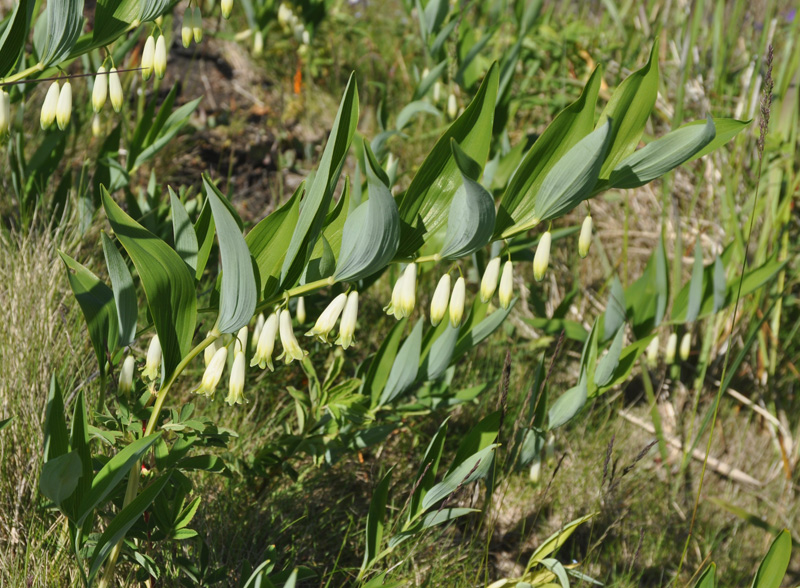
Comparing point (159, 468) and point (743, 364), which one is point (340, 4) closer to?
point (743, 364)

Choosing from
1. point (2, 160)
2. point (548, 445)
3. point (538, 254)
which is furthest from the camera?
point (2, 160)

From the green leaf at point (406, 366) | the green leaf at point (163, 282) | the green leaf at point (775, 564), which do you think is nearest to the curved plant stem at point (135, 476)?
the green leaf at point (163, 282)

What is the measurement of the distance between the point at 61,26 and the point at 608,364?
120cm

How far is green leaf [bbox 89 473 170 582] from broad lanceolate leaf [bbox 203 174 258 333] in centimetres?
23

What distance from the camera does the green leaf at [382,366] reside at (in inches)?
61.2

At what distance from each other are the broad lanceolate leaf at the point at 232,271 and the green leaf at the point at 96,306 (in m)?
0.19

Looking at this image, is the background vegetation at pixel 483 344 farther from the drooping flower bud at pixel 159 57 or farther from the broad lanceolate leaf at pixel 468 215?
the drooping flower bud at pixel 159 57

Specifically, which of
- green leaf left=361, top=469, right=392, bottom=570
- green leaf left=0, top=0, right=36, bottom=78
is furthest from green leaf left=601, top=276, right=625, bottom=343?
green leaf left=0, top=0, right=36, bottom=78

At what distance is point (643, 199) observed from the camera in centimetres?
296

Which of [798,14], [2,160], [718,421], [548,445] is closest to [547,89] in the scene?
[798,14]

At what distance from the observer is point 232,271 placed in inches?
37.4

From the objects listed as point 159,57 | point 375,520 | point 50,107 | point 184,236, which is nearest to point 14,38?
point 50,107

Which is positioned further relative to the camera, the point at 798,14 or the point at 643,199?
the point at 643,199

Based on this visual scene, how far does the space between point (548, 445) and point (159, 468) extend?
981 mm
